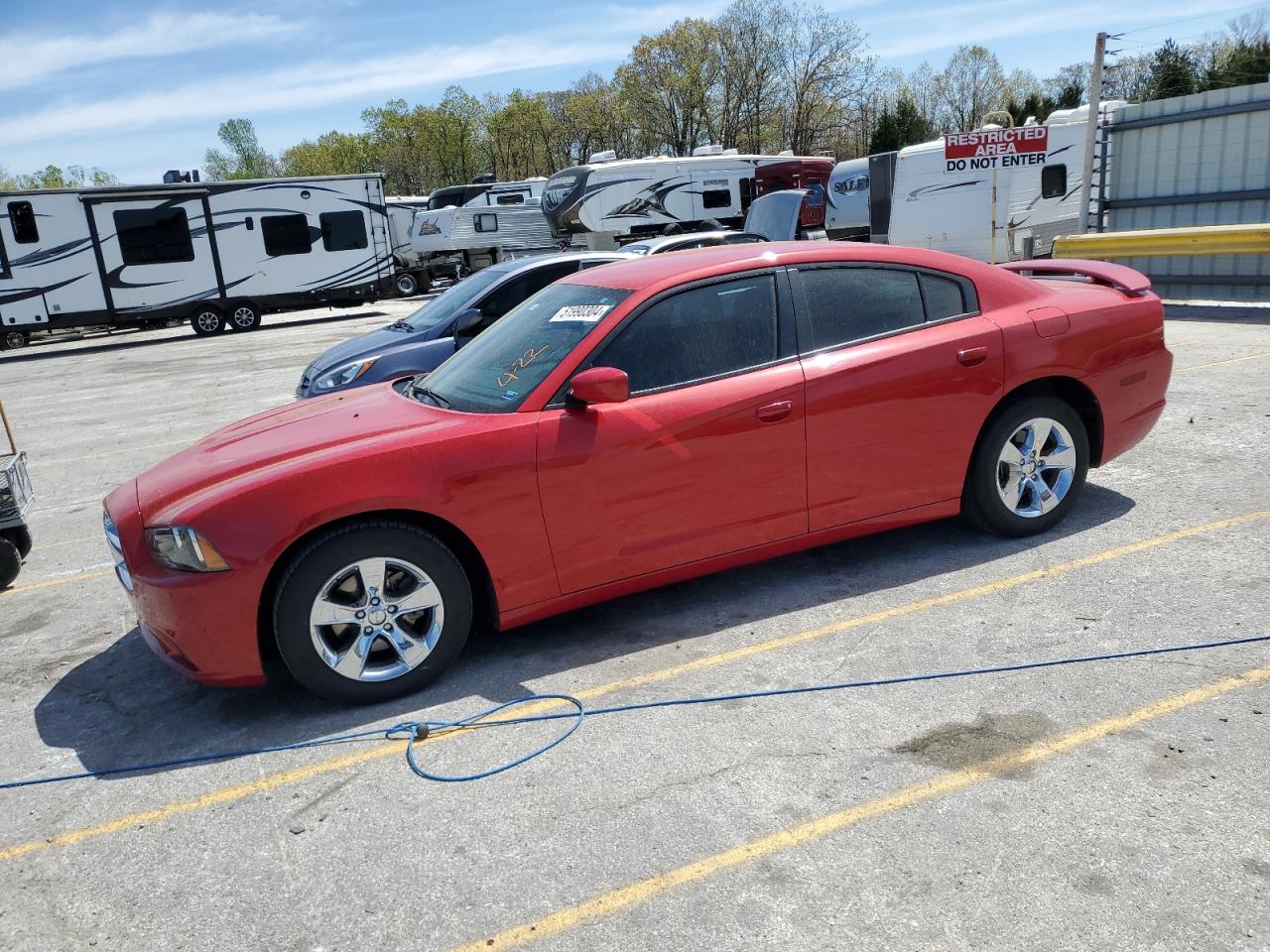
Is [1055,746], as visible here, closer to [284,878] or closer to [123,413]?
[284,878]

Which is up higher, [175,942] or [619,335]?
[619,335]

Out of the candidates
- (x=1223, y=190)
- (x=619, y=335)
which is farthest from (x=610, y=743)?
(x=1223, y=190)

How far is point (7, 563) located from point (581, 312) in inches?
147

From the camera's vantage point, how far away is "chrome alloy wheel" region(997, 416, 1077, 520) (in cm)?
478

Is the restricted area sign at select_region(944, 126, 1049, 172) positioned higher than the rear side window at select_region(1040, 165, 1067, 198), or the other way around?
the restricted area sign at select_region(944, 126, 1049, 172)

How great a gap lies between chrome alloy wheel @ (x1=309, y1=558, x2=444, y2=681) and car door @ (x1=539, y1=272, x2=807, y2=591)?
569mm

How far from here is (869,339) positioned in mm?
4473

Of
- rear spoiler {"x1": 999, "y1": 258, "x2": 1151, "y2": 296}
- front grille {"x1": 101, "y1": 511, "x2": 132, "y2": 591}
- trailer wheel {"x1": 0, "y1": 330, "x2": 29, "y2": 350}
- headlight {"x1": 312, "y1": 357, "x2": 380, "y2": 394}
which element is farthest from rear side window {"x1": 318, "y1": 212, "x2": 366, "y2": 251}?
front grille {"x1": 101, "y1": 511, "x2": 132, "y2": 591}

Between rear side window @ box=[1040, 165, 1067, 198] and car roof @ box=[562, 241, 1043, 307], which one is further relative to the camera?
rear side window @ box=[1040, 165, 1067, 198]

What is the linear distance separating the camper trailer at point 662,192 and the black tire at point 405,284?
5556 mm

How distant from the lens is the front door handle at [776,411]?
412cm

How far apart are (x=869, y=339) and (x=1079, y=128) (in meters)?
18.3

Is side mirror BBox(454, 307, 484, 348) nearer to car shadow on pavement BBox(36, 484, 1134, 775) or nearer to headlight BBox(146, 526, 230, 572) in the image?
car shadow on pavement BBox(36, 484, 1134, 775)

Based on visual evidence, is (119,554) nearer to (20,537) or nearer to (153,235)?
(20,537)
